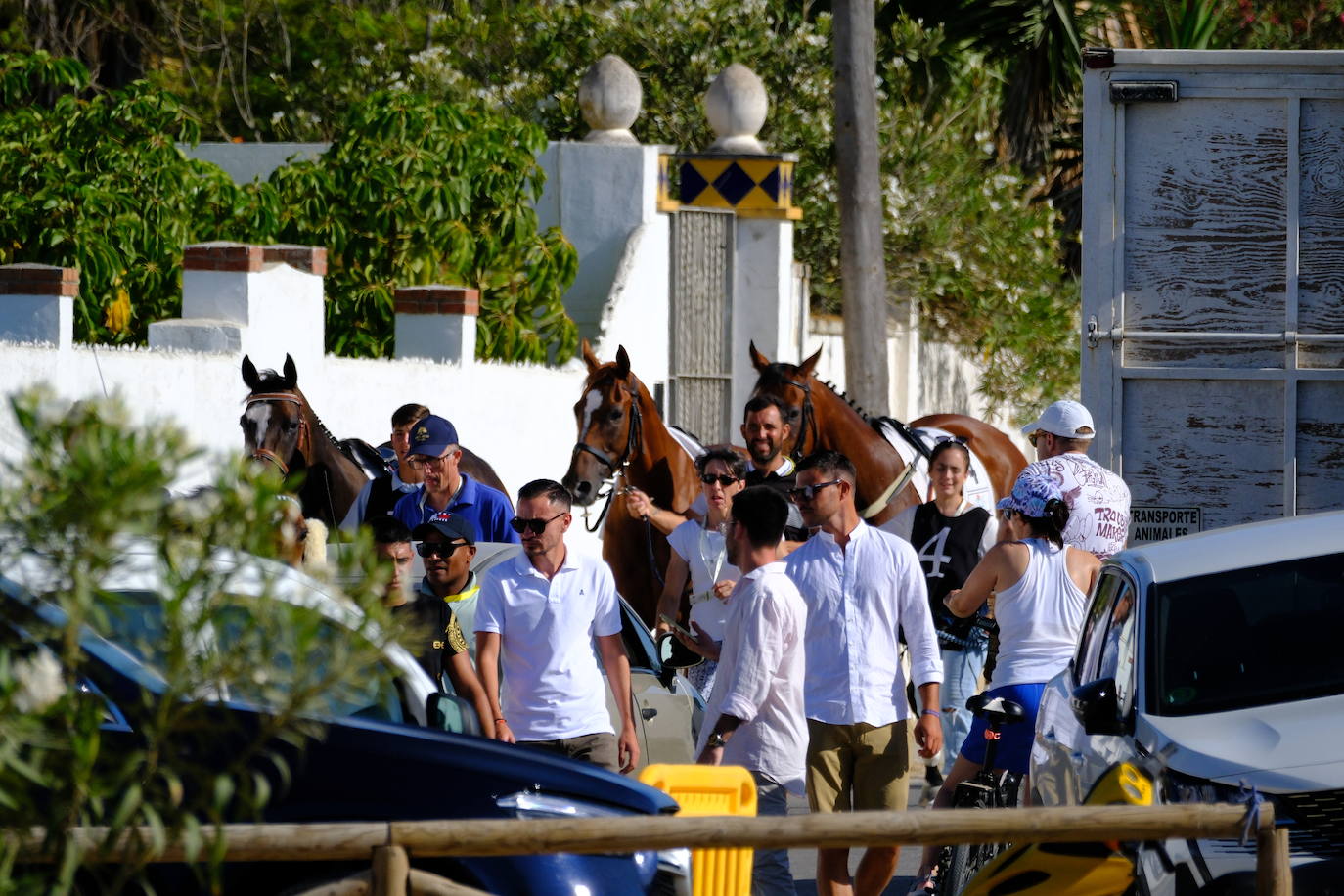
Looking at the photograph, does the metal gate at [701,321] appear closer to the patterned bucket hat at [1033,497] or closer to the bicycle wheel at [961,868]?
the patterned bucket hat at [1033,497]

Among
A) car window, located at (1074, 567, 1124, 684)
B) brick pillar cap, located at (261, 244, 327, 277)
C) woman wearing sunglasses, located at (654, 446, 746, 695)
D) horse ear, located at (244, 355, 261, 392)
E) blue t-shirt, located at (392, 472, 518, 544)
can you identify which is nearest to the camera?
car window, located at (1074, 567, 1124, 684)

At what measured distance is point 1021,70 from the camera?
70.5 feet

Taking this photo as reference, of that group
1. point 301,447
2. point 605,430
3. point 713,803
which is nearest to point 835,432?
point 605,430

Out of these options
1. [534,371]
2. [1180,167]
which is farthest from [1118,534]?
[534,371]

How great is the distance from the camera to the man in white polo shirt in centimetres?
746

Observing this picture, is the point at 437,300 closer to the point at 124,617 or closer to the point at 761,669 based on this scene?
the point at 761,669

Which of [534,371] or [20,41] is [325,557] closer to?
[534,371]

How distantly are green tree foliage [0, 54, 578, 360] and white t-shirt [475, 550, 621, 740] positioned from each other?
335 inches

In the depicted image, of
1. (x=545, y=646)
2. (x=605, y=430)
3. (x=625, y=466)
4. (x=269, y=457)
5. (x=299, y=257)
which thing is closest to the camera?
(x=545, y=646)

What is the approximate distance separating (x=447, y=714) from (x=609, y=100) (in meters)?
14.6

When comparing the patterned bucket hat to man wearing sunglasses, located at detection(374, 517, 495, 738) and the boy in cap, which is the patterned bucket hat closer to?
the boy in cap

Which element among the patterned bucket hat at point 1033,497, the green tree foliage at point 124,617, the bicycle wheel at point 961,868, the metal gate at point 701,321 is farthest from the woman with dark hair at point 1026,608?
the metal gate at point 701,321

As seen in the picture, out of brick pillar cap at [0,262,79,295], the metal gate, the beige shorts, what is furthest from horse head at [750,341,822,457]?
the metal gate

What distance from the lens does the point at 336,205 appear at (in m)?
17.4
